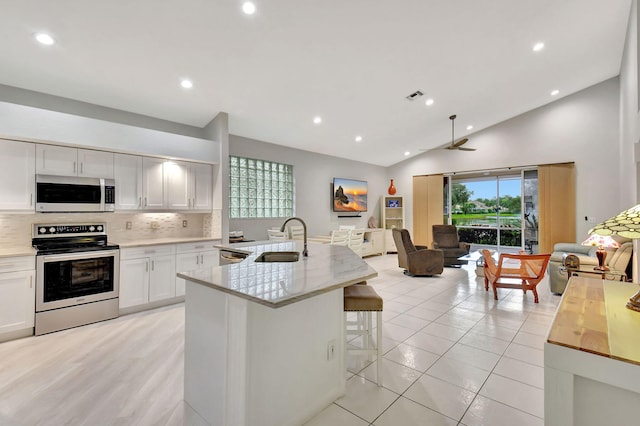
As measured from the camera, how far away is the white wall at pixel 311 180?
5.41m

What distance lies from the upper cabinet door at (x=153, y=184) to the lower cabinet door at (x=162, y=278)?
2.43ft

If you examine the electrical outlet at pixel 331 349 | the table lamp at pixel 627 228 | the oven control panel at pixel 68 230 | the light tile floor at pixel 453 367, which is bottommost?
the light tile floor at pixel 453 367

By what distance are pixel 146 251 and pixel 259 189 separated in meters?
2.38

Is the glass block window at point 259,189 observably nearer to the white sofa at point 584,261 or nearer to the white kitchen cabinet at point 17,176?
the white kitchen cabinet at point 17,176

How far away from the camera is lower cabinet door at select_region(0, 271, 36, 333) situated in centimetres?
286

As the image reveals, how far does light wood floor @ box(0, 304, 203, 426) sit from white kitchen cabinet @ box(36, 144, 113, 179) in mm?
1784

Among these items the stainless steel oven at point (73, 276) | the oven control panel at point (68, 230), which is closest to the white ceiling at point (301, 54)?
the oven control panel at point (68, 230)

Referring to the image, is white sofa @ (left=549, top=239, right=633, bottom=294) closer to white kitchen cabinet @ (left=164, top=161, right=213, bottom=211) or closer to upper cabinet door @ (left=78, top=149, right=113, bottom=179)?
white kitchen cabinet @ (left=164, top=161, right=213, bottom=211)

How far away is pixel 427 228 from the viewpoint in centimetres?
817

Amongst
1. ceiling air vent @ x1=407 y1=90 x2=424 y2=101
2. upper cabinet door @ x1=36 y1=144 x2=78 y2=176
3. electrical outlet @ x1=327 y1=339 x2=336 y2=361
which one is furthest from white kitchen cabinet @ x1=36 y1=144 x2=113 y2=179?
ceiling air vent @ x1=407 y1=90 x2=424 y2=101

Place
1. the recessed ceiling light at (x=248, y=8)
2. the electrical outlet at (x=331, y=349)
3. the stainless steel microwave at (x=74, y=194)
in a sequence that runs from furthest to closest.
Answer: the stainless steel microwave at (x=74, y=194) → the recessed ceiling light at (x=248, y=8) → the electrical outlet at (x=331, y=349)

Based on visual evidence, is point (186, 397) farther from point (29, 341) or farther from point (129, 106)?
point (129, 106)

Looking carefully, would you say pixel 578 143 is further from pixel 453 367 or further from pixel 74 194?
pixel 74 194

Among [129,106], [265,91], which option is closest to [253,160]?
[265,91]
